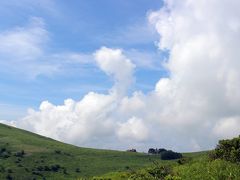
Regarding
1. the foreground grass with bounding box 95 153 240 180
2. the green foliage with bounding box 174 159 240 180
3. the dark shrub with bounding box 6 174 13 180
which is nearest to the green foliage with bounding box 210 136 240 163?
the foreground grass with bounding box 95 153 240 180

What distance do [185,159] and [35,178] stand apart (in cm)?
14844

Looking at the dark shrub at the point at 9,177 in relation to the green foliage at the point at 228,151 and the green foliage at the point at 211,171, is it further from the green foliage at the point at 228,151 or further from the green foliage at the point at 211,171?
the green foliage at the point at 211,171

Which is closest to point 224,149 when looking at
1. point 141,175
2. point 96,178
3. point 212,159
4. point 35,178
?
point 212,159

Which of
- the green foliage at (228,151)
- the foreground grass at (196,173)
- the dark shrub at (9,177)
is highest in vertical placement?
the dark shrub at (9,177)

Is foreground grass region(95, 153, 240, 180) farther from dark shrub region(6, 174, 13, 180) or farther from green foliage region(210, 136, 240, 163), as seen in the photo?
dark shrub region(6, 174, 13, 180)

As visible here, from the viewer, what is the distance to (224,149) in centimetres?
5241

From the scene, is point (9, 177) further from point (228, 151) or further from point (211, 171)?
point (211, 171)

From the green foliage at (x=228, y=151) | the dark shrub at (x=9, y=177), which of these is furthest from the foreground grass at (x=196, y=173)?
the dark shrub at (x=9, y=177)

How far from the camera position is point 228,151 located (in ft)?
169

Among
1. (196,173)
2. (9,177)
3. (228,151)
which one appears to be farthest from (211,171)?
(9,177)

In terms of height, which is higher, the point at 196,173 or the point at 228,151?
the point at 228,151

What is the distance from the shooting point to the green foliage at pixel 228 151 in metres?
49.9

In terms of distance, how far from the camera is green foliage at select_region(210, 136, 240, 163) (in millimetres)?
49938

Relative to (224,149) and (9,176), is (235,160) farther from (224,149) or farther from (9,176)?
(9,176)
